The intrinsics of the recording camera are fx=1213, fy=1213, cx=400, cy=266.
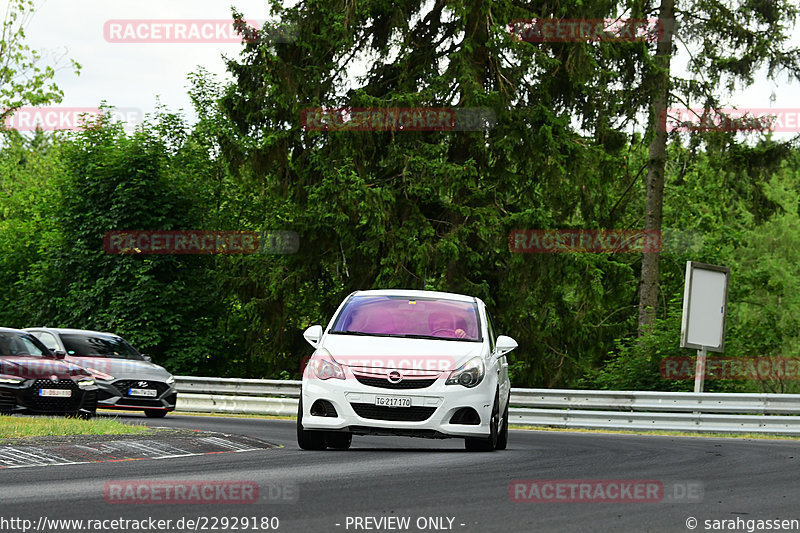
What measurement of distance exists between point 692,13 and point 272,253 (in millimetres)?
13554

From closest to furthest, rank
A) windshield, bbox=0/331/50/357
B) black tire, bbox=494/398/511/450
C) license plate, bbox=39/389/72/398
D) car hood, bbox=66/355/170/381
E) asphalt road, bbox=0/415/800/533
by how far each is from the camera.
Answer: asphalt road, bbox=0/415/800/533 < black tire, bbox=494/398/511/450 < license plate, bbox=39/389/72/398 < windshield, bbox=0/331/50/357 < car hood, bbox=66/355/170/381

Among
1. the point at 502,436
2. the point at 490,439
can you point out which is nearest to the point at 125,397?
the point at 502,436

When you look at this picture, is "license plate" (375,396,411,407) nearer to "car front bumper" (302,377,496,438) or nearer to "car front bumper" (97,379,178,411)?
"car front bumper" (302,377,496,438)

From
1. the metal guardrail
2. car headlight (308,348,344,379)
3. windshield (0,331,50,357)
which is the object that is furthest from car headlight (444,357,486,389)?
the metal guardrail

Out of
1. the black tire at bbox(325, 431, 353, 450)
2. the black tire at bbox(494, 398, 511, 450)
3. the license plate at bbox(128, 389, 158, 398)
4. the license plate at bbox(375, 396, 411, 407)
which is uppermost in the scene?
the license plate at bbox(375, 396, 411, 407)

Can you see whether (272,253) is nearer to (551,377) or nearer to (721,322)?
(551,377)

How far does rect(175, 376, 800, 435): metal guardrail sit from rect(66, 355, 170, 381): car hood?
15.0ft

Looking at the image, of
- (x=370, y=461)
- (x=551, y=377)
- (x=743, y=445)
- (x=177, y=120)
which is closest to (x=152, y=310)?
(x=177, y=120)

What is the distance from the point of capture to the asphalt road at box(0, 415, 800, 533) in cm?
808

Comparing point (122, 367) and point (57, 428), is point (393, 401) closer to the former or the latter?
point (57, 428)

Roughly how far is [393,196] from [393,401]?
1759cm

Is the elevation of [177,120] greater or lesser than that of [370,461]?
greater

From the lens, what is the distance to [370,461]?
40.7ft

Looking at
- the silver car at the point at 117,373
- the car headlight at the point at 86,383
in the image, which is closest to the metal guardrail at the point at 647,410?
the silver car at the point at 117,373
